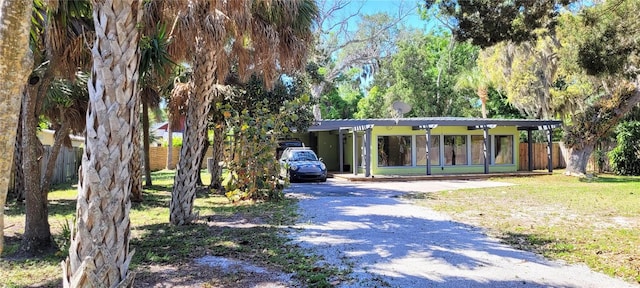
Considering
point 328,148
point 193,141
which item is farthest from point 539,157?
point 193,141

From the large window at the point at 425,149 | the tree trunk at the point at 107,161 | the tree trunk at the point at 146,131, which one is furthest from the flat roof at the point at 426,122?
the tree trunk at the point at 107,161

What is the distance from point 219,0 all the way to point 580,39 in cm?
655

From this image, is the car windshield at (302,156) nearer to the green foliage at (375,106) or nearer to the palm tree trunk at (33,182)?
the palm tree trunk at (33,182)

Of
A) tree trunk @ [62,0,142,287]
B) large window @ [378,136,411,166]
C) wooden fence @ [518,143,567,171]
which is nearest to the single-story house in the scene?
large window @ [378,136,411,166]

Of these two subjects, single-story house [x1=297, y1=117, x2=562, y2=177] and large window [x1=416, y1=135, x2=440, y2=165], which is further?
large window [x1=416, y1=135, x2=440, y2=165]

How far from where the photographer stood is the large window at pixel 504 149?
23.4 metres

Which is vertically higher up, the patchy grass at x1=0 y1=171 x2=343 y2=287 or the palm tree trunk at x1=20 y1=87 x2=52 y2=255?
the palm tree trunk at x1=20 y1=87 x2=52 y2=255

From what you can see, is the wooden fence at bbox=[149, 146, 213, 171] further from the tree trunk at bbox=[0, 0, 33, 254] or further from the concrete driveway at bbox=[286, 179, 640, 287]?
the tree trunk at bbox=[0, 0, 33, 254]

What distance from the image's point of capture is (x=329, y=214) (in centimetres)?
976

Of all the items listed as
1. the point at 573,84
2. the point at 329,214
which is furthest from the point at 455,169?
the point at 329,214

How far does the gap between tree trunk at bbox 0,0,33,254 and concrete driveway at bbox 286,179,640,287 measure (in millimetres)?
3379

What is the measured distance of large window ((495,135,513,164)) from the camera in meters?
23.4

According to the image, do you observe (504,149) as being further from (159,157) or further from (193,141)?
(159,157)

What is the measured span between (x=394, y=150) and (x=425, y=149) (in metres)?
1.68
